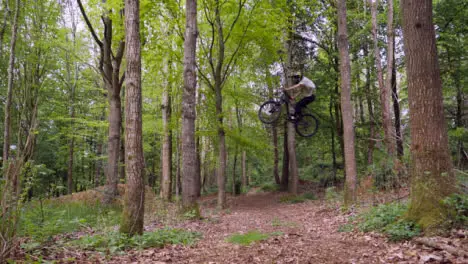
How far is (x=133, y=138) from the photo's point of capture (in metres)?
5.14

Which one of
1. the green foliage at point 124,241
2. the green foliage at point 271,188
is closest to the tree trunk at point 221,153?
the green foliage at point 124,241

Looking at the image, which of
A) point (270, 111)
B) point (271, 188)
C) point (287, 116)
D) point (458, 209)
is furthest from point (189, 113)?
Result: point (271, 188)

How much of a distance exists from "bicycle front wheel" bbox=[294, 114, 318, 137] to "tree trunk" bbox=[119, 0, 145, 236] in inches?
280

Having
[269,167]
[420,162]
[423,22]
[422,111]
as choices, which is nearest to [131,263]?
[420,162]

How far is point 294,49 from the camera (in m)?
17.0

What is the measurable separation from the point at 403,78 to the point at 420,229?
1852cm

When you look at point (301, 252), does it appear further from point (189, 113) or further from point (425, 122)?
point (189, 113)

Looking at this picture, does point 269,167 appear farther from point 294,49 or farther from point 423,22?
point 423,22

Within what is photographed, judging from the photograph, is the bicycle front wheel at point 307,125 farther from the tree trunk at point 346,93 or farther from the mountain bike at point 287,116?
the tree trunk at point 346,93

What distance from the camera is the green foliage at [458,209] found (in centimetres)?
385

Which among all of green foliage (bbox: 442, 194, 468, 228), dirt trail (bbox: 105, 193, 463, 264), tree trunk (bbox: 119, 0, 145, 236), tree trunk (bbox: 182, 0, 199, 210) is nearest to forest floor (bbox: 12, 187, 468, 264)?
dirt trail (bbox: 105, 193, 463, 264)

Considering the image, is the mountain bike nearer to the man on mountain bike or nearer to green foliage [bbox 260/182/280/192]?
the man on mountain bike

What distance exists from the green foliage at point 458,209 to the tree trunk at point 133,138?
15.7 feet

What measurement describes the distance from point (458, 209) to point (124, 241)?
497 centimetres
